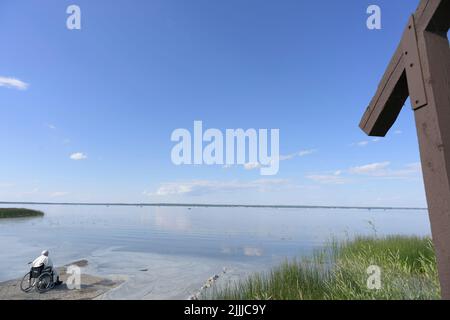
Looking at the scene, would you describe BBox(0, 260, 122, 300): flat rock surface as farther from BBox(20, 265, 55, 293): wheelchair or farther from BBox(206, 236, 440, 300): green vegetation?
BBox(206, 236, 440, 300): green vegetation

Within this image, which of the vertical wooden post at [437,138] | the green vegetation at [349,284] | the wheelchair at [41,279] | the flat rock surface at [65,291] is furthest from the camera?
the wheelchair at [41,279]

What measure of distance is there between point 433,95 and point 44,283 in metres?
12.4

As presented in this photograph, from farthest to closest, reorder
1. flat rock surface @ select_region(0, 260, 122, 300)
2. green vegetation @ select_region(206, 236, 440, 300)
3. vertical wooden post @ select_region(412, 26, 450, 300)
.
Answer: flat rock surface @ select_region(0, 260, 122, 300)
green vegetation @ select_region(206, 236, 440, 300)
vertical wooden post @ select_region(412, 26, 450, 300)

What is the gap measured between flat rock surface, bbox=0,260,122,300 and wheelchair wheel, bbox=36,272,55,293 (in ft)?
0.53

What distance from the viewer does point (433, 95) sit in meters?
1.66

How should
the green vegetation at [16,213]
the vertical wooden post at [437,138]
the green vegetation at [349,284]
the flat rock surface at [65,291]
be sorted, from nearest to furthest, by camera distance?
the vertical wooden post at [437,138] < the green vegetation at [349,284] < the flat rock surface at [65,291] < the green vegetation at [16,213]

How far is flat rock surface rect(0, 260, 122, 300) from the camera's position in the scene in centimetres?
971

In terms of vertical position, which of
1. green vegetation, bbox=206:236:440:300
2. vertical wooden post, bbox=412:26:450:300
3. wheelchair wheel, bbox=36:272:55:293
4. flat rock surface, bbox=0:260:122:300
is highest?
vertical wooden post, bbox=412:26:450:300

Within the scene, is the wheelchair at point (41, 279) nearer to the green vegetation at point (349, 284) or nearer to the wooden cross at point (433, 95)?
the green vegetation at point (349, 284)

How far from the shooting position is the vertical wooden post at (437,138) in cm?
158

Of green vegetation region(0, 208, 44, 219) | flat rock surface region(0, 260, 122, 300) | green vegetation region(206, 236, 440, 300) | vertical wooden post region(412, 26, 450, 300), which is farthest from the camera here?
green vegetation region(0, 208, 44, 219)

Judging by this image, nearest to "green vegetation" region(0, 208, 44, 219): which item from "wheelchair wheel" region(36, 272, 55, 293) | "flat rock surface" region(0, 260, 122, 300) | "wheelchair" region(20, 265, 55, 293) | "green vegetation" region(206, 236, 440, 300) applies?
"flat rock surface" region(0, 260, 122, 300)

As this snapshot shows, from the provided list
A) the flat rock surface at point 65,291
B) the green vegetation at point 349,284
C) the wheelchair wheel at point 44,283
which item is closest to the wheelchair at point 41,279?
the wheelchair wheel at point 44,283

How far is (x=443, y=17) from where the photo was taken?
68.1 inches
